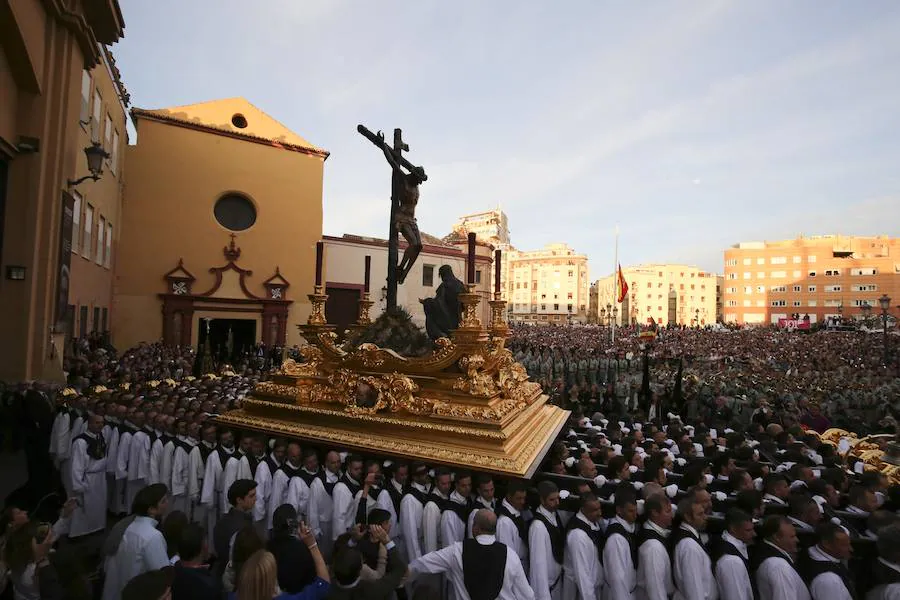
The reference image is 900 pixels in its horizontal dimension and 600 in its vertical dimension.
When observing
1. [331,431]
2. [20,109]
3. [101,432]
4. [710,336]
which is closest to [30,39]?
[20,109]

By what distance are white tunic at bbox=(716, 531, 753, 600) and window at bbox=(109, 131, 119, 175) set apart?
70.7 ft

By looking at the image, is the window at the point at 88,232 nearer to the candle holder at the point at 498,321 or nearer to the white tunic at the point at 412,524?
the candle holder at the point at 498,321

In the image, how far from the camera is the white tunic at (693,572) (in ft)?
12.9

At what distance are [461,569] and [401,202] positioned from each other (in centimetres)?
543

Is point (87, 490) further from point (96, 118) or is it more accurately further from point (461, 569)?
point (96, 118)

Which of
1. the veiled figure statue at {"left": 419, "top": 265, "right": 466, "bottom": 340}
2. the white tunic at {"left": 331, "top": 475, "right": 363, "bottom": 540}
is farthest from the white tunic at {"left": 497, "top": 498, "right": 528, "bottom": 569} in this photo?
the veiled figure statue at {"left": 419, "top": 265, "right": 466, "bottom": 340}

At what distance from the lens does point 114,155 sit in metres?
18.5

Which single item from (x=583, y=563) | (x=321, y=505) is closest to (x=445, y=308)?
(x=321, y=505)

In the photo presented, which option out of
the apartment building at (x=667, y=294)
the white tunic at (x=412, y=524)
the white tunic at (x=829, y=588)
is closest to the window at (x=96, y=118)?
the white tunic at (x=412, y=524)

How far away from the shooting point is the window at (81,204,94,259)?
14.7m

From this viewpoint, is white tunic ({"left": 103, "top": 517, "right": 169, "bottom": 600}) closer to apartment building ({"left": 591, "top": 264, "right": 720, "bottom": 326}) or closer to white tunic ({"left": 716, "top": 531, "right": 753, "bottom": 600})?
white tunic ({"left": 716, "top": 531, "right": 753, "bottom": 600})

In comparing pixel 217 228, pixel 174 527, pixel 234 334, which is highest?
Answer: pixel 217 228

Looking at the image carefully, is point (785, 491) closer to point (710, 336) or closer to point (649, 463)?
point (649, 463)

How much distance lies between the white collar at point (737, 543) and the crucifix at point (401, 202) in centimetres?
513
